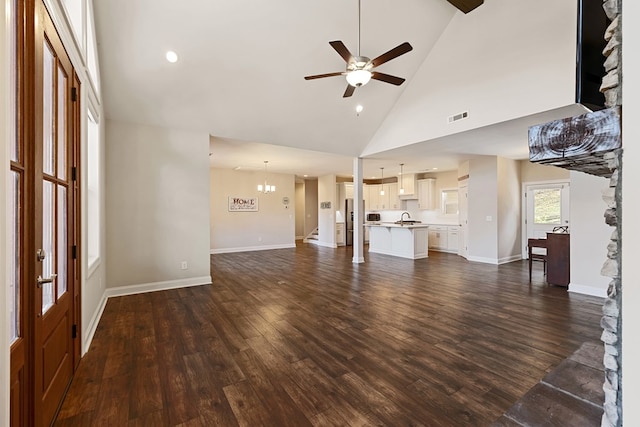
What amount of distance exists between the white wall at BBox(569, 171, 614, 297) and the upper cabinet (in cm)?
536

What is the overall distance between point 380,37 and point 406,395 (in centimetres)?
466

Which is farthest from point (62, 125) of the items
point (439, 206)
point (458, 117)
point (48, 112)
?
point (439, 206)

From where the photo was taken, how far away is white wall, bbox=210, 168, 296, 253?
880cm

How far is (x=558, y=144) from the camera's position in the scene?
104 centimetres

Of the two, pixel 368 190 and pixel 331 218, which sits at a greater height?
pixel 368 190

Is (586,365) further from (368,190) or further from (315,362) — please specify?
(368,190)

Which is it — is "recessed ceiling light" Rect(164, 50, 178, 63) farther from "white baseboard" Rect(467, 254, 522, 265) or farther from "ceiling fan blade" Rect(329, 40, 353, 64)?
"white baseboard" Rect(467, 254, 522, 265)

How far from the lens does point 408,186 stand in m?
9.86

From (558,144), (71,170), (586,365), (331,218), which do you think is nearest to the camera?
(558,144)

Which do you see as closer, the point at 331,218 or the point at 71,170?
the point at 71,170

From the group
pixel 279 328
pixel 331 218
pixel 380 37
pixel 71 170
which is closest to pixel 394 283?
pixel 279 328

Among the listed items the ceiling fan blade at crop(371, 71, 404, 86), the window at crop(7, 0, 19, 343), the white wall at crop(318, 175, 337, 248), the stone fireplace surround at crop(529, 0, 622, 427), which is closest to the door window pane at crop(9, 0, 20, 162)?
the window at crop(7, 0, 19, 343)

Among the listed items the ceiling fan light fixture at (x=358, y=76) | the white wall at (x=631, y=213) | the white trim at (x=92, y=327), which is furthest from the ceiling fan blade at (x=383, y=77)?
the white trim at (x=92, y=327)

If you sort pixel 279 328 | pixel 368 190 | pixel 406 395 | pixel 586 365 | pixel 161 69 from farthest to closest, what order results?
pixel 368 190, pixel 161 69, pixel 279 328, pixel 406 395, pixel 586 365
